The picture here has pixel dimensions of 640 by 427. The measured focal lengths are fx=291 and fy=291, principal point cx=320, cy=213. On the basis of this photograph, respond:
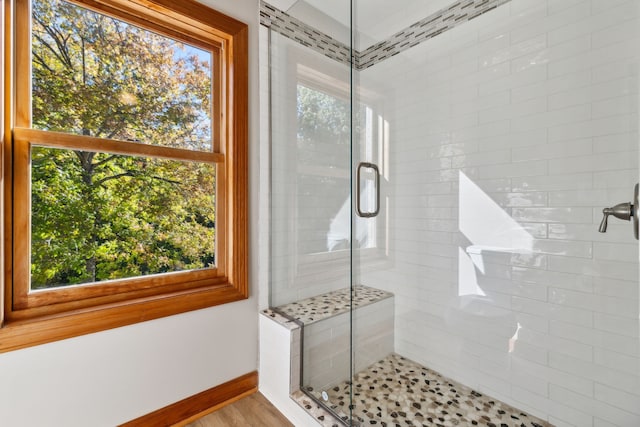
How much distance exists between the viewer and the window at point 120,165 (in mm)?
1195

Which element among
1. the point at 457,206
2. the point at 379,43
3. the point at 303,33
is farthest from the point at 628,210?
the point at 303,33

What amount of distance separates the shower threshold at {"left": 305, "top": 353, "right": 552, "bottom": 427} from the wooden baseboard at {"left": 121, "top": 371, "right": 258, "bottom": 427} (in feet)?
1.42

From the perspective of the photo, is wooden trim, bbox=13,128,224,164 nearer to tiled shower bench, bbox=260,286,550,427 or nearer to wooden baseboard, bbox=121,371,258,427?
tiled shower bench, bbox=260,286,550,427

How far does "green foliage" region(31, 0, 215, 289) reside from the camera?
125cm

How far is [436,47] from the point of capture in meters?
1.79

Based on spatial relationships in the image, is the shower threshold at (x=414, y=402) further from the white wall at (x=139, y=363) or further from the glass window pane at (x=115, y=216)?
the glass window pane at (x=115, y=216)

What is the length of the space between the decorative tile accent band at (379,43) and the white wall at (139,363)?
0.52 feet

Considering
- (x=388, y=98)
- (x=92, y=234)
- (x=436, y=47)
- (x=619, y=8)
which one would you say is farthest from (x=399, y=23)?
(x=92, y=234)

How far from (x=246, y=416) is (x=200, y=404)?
0.26 meters

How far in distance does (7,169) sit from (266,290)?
1311mm

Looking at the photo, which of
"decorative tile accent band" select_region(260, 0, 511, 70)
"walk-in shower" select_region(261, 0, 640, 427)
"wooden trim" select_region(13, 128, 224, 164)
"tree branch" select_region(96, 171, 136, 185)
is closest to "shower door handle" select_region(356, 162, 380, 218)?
"walk-in shower" select_region(261, 0, 640, 427)

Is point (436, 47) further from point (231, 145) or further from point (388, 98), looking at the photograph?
point (231, 145)

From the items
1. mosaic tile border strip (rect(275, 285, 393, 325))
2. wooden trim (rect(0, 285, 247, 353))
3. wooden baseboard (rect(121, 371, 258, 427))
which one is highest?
wooden trim (rect(0, 285, 247, 353))

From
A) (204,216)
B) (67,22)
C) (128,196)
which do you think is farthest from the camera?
(204,216)
